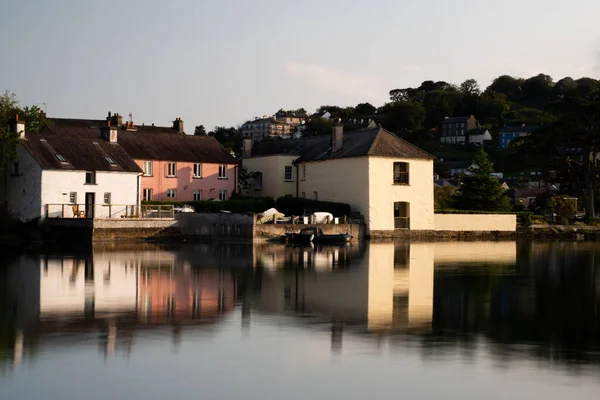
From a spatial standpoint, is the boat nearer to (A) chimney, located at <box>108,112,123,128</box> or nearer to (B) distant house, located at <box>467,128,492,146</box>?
(A) chimney, located at <box>108,112,123,128</box>

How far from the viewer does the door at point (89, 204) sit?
52656 millimetres

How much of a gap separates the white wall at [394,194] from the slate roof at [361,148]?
501 millimetres

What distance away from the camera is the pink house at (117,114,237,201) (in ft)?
201

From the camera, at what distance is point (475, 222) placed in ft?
204

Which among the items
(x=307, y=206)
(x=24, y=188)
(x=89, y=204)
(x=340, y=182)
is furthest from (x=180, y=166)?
(x=24, y=188)

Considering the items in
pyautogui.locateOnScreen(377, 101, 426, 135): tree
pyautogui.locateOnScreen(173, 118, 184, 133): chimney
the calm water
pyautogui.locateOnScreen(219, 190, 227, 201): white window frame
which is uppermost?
pyautogui.locateOnScreen(377, 101, 426, 135): tree

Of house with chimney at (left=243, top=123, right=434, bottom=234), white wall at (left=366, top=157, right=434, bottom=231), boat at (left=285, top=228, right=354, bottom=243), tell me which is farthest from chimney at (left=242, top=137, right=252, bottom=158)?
boat at (left=285, top=228, right=354, bottom=243)

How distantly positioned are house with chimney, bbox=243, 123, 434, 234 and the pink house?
429 cm

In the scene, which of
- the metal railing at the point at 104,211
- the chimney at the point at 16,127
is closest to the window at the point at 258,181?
the metal railing at the point at 104,211

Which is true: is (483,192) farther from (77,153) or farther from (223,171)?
(77,153)

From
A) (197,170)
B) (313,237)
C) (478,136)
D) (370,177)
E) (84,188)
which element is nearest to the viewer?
(313,237)

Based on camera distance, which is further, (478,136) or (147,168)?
(478,136)

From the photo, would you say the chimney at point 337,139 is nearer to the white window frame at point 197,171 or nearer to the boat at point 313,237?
the white window frame at point 197,171

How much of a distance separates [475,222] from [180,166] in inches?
824
